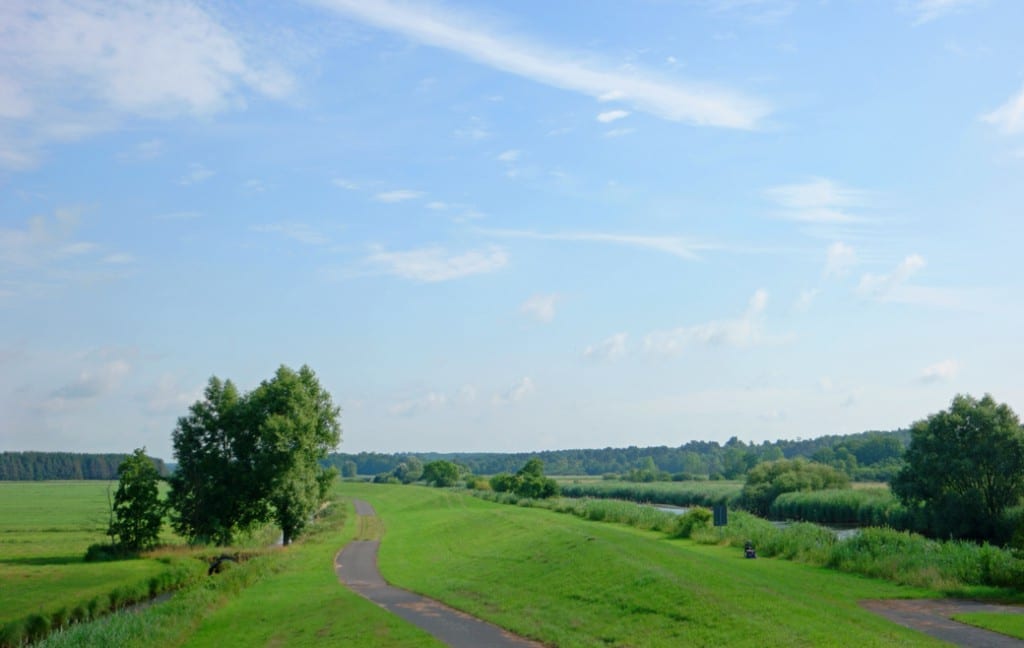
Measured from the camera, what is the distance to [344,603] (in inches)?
1241

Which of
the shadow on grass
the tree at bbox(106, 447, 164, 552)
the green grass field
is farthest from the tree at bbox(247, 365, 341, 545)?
the green grass field

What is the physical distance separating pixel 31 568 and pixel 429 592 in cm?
3077

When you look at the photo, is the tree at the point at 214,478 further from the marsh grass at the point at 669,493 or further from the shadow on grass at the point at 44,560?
the marsh grass at the point at 669,493

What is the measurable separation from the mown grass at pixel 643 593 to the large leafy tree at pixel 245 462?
20223mm

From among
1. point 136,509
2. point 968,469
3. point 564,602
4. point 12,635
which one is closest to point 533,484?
point 136,509

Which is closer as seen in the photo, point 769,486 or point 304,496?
point 304,496

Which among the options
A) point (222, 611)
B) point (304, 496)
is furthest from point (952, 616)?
point (304, 496)

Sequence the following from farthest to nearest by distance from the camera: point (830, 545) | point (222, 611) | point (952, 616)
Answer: point (830, 545)
point (222, 611)
point (952, 616)

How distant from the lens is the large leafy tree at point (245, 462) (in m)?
66.9

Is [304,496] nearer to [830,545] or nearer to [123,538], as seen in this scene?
[123,538]

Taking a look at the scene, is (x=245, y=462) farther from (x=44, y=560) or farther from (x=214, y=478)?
(x=44, y=560)

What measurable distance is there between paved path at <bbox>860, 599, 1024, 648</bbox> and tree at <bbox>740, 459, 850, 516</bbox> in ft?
225

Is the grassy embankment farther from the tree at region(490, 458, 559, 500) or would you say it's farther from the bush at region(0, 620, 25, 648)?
the tree at region(490, 458, 559, 500)

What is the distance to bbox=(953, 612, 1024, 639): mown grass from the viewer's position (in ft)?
73.9
